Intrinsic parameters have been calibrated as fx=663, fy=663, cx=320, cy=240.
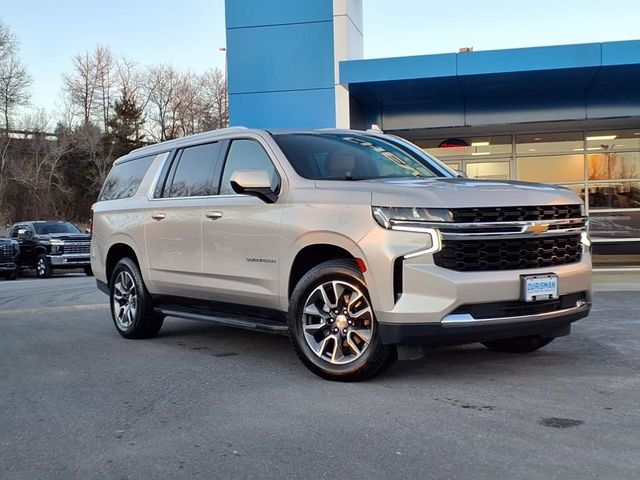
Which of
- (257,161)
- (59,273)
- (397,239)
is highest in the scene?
(257,161)

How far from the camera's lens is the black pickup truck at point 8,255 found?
19.6 metres

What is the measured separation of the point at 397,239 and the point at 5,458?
9.06 feet

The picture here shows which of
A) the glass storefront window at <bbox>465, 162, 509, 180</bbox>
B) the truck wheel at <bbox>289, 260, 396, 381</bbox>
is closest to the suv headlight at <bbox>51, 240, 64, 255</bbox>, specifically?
the glass storefront window at <bbox>465, 162, 509, 180</bbox>

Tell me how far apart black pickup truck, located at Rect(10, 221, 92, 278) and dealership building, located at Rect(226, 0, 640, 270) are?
29.9ft

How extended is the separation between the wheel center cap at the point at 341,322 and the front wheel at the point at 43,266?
56.0 feet

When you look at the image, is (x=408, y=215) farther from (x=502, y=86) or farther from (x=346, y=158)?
(x=502, y=86)

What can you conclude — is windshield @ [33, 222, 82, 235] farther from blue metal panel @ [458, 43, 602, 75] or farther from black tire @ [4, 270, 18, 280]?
blue metal panel @ [458, 43, 602, 75]

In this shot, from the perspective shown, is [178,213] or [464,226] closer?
[464,226]

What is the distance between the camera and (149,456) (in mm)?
3662

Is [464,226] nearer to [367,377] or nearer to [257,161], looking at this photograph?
[367,377]

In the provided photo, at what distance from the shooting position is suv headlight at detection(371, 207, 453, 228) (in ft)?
15.0

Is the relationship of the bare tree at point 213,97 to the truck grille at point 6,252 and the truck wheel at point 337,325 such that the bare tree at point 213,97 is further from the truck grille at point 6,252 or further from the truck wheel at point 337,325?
the truck wheel at point 337,325

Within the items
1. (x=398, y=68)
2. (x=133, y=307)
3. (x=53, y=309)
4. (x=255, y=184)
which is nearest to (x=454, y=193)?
(x=255, y=184)

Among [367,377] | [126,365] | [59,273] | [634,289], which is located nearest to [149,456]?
[367,377]
